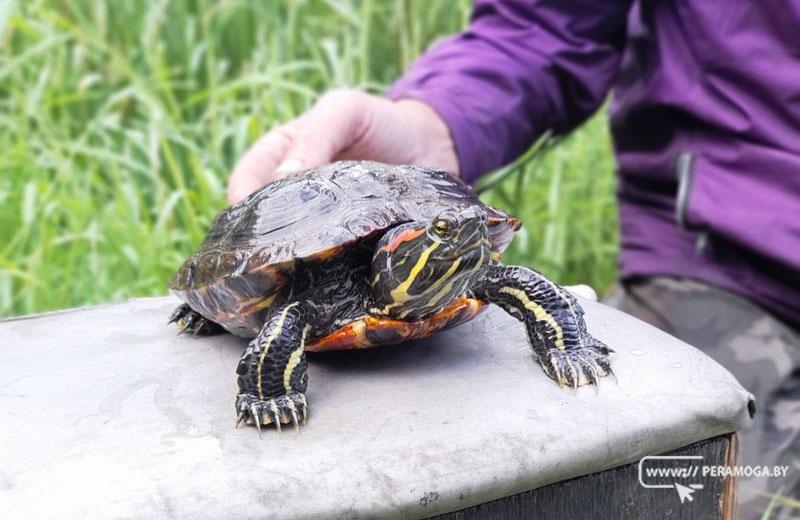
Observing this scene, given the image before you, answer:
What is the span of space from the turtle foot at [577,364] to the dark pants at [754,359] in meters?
0.64

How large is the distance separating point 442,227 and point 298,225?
0.81 feet

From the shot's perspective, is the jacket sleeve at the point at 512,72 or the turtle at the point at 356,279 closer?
the turtle at the point at 356,279

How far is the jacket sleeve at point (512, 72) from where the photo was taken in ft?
7.52

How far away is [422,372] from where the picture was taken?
4.23 ft

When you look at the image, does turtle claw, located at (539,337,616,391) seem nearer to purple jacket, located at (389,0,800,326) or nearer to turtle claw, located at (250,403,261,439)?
turtle claw, located at (250,403,261,439)

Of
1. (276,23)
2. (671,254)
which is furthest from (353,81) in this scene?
(671,254)

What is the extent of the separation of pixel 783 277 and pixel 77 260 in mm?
1893

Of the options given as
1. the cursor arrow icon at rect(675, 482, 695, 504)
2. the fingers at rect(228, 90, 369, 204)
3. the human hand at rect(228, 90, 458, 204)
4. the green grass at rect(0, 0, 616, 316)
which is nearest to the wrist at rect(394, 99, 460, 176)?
the human hand at rect(228, 90, 458, 204)

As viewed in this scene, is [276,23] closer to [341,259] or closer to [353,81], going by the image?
[353,81]

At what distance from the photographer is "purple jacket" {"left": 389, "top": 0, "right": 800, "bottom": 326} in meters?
1.87

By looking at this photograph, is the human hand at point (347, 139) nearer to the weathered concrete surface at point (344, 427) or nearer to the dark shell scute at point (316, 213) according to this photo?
the dark shell scute at point (316, 213)

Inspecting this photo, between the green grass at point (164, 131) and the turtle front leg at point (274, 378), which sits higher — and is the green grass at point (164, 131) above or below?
below

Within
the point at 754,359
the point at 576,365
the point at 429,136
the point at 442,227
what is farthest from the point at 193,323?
the point at 754,359

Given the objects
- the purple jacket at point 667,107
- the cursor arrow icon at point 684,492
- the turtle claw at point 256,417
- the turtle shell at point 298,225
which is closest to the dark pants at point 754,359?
the purple jacket at point 667,107
